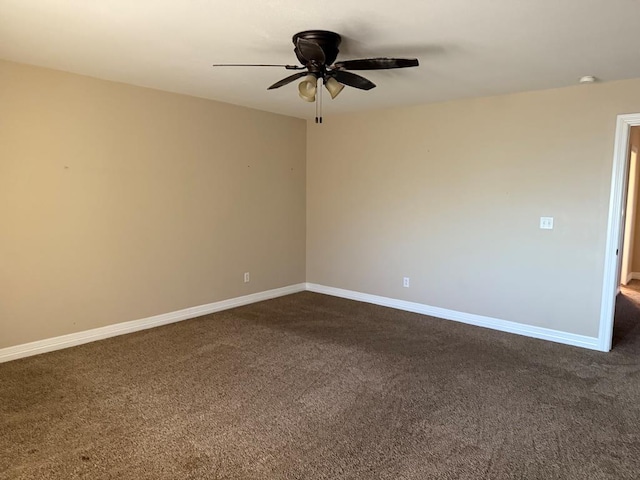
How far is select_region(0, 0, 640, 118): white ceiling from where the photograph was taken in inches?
92.4

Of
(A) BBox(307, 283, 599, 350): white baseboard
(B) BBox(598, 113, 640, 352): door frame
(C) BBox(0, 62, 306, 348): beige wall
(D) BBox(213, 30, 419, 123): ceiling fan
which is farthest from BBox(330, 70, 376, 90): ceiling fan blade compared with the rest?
(A) BBox(307, 283, 599, 350): white baseboard

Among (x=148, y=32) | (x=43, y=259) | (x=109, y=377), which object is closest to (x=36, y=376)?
(x=109, y=377)

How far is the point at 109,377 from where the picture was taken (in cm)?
326

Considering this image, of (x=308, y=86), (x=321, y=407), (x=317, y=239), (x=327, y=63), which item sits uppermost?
(x=327, y=63)

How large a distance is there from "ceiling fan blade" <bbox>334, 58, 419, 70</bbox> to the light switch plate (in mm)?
2395

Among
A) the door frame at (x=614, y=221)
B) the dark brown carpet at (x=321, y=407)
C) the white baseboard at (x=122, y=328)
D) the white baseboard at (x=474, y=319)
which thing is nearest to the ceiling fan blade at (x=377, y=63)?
the dark brown carpet at (x=321, y=407)

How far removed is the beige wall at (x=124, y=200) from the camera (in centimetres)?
358

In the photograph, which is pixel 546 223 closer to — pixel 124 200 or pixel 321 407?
pixel 321 407

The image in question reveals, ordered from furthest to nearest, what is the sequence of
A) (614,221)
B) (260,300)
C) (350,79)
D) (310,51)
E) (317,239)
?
(317,239)
(260,300)
(614,221)
(350,79)
(310,51)

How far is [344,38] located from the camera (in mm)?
2771

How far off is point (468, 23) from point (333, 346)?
9.00 feet

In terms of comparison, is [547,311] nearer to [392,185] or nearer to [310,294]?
[392,185]

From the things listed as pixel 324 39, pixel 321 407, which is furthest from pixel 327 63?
pixel 321 407

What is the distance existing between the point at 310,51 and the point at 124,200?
2.51 m
